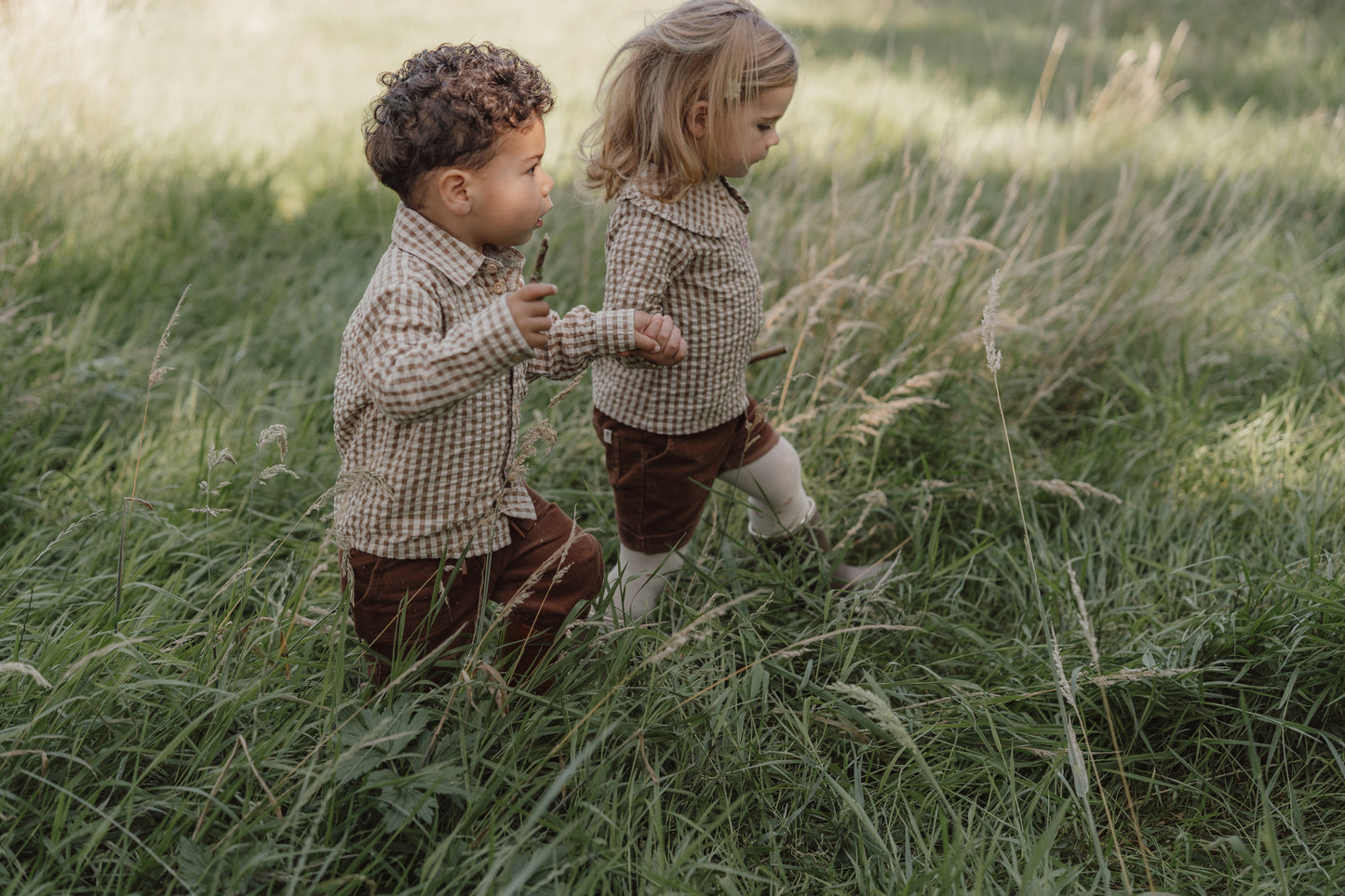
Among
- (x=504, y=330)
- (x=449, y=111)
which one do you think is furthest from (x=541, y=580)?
(x=449, y=111)

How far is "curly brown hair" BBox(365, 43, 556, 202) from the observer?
1.58 meters

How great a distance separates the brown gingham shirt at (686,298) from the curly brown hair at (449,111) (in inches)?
16.5

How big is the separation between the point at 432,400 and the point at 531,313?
20 centimetres

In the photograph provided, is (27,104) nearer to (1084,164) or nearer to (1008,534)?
(1008,534)

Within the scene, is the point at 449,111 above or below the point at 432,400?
above

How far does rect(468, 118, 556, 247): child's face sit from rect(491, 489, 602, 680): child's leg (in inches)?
21.3

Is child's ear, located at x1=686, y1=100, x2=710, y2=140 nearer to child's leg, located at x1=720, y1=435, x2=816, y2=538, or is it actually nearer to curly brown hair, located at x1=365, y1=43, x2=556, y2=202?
curly brown hair, located at x1=365, y1=43, x2=556, y2=202

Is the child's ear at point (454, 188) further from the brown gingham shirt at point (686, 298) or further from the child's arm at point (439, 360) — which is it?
the brown gingham shirt at point (686, 298)

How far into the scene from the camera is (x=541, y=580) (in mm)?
1854

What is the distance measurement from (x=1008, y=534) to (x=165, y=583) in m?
2.15

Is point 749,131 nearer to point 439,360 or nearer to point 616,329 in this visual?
point 616,329

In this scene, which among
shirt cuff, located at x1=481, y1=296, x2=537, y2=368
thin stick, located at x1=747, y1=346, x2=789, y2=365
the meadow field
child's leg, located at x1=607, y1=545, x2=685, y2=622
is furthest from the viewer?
child's leg, located at x1=607, y1=545, x2=685, y2=622

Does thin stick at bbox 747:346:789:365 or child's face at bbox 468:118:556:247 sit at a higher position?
child's face at bbox 468:118:556:247

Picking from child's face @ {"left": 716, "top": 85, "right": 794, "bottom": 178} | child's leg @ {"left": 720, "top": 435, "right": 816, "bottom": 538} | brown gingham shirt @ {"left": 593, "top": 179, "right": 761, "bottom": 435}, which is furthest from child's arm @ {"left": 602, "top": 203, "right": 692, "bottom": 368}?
child's leg @ {"left": 720, "top": 435, "right": 816, "bottom": 538}
